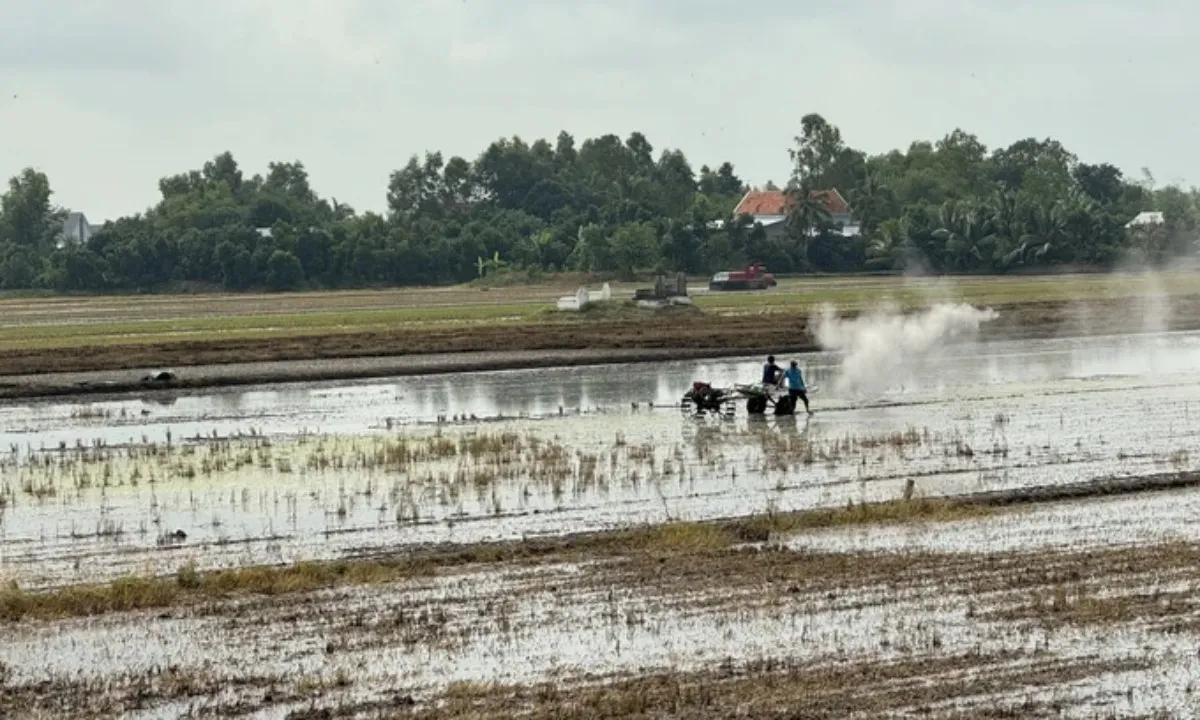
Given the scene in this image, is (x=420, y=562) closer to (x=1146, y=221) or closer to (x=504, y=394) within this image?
(x=504, y=394)

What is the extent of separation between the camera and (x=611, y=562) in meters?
21.9

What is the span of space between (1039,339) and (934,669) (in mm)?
48094

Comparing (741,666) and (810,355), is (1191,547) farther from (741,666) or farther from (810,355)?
(810,355)

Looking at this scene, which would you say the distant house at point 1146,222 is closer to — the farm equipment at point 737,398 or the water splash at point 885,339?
the water splash at point 885,339

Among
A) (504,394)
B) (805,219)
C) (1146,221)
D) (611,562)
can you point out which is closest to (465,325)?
(504,394)

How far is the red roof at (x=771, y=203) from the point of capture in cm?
16138

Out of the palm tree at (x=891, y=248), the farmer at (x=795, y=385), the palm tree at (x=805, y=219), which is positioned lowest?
the farmer at (x=795, y=385)

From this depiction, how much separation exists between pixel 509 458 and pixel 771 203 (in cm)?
13598

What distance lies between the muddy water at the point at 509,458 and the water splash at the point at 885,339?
0.79 m

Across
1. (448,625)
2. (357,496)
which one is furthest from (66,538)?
(448,625)

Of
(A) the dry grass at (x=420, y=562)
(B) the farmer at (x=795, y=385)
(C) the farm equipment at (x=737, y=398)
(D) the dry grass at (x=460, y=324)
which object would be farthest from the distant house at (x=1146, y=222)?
(A) the dry grass at (x=420, y=562)

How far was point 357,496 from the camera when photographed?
28.0m

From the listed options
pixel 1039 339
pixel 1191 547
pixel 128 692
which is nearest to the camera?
pixel 128 692

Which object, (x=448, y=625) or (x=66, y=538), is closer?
(x=448, y=625)
